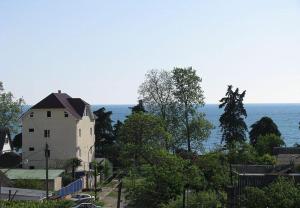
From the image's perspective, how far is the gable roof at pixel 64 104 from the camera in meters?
62.6

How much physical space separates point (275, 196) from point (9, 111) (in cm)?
4915

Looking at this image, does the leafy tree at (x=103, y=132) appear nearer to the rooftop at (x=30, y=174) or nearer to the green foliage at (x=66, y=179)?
the green foliage at (x=66, y=179)

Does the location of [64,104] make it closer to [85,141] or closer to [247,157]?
[85,141]

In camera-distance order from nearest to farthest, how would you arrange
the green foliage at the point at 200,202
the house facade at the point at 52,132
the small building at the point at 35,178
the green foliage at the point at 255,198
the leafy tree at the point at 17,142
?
the green foliage at the point at 255,198, the green foliage at the point at 200,202, the small building at the point at 35,178, the house facade at the point at 52,132, the leafy tree at the point at 17,142

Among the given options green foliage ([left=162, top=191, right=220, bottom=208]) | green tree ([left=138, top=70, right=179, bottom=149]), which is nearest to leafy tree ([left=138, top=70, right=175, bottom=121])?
green tree ([left=138, top=70, right=179, bottom=149])

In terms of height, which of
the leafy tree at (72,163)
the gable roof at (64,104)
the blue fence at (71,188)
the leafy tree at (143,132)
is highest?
the gable roof at (64,104)

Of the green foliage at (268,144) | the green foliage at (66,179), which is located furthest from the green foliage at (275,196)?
the green foliage at (268,144)

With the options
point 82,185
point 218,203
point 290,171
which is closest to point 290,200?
point 218,203

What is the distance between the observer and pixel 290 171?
39156mm

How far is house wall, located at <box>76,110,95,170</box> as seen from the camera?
63.4m

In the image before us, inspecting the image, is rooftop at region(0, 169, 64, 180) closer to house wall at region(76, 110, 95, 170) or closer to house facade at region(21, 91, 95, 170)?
house facade at region(21, 91, 95, 170)

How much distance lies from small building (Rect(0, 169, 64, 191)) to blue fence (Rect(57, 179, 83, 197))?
1314 mm

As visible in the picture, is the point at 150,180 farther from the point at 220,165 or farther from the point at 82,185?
the point at 82,185

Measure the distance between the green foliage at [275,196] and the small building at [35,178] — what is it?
22677mm
